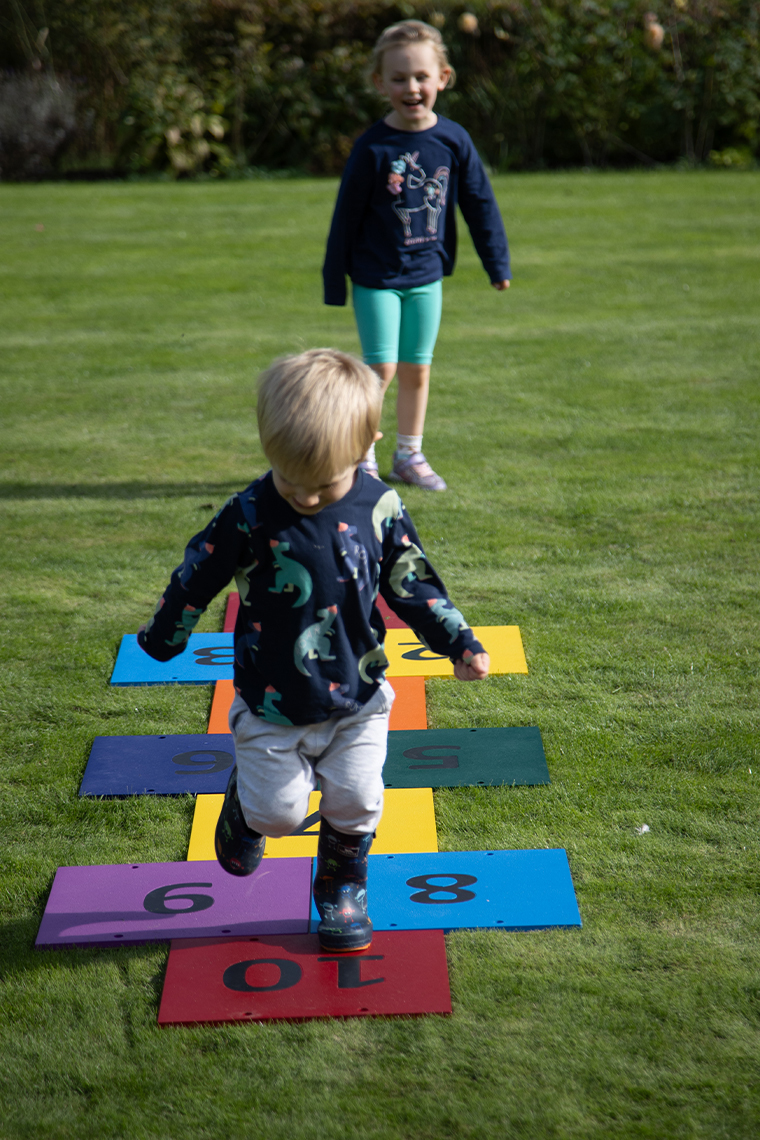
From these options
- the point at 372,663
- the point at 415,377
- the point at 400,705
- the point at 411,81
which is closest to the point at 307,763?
the point at 372,663

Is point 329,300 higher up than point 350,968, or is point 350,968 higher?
point 329,300

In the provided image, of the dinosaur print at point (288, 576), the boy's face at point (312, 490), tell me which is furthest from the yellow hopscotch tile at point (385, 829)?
the boy's face at point (312, 490)

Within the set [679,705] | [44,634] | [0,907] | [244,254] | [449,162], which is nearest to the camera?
[0,907]

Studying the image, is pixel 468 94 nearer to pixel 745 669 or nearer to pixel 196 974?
pixel 745 669

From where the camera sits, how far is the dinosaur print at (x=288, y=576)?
6.59 feet

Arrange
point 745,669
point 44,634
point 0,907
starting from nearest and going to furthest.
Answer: point 0,907 → point 745,669 → point 44,634

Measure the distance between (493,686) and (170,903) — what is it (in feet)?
4.17

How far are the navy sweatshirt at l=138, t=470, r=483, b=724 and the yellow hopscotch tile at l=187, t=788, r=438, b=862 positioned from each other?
0.59 metres

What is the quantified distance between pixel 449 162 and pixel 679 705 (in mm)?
2655

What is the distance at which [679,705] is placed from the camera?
10.2 ft

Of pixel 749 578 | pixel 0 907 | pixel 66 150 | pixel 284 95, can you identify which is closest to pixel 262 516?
pixel 0 907

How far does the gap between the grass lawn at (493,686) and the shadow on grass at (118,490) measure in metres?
0.03

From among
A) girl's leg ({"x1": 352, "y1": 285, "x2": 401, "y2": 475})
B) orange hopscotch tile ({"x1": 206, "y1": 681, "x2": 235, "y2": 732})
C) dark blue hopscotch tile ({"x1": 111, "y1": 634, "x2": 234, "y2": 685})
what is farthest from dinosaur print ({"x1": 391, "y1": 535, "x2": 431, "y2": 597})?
girl's leg ({"x1": 352, "y1": 285, "x2": 401, "y2": 475})

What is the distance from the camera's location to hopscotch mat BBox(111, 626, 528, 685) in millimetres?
3340
